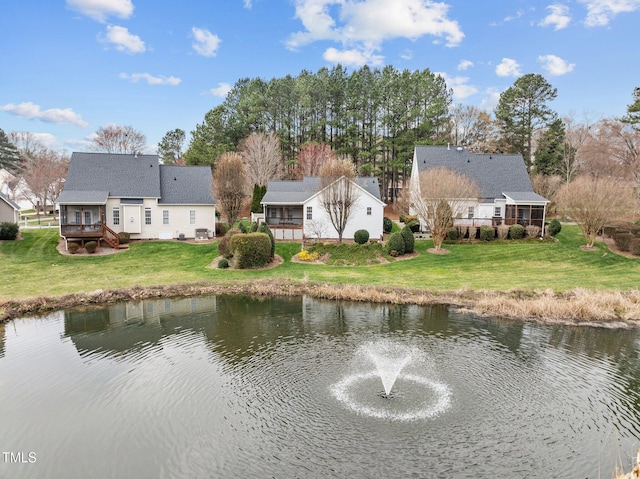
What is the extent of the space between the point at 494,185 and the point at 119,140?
58.9m

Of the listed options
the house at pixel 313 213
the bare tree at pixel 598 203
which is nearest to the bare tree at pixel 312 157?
the house at pixel 313 213

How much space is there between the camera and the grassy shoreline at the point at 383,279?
1961 cm

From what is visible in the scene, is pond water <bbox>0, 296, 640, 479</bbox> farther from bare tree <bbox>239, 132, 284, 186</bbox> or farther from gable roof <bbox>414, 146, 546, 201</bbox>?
bare tree <bbox>239, 132, 284, 186</bbox>

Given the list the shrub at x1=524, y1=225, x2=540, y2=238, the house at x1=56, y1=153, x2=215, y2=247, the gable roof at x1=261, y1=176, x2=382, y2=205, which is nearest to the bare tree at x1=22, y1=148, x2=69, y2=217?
the house at x1=56, y1=153, x2=215, y2=247

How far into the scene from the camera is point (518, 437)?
991 cm

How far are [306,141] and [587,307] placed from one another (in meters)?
43.3

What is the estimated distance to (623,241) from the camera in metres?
29.4

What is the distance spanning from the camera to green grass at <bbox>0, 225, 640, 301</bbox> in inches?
925

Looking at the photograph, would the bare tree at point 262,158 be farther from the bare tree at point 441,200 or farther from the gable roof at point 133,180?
the bare tree at point 441,200

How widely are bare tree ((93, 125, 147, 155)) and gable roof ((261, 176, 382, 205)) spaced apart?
42.1 meters

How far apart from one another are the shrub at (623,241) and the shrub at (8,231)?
151 feet

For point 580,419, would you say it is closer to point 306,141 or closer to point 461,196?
point 461,196

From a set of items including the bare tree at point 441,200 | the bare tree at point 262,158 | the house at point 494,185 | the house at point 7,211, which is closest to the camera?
the bare tree at point 441,200

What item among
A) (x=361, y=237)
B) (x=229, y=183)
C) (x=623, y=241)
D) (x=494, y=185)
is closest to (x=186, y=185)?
(x=229, y=183)
